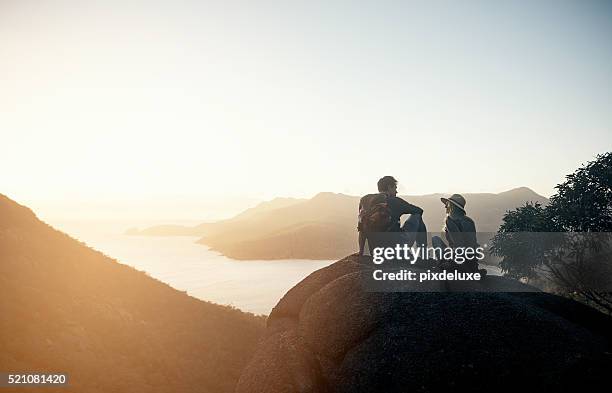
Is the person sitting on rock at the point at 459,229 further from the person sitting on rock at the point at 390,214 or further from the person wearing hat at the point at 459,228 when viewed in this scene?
the person sitting on rock at the point at 390,214

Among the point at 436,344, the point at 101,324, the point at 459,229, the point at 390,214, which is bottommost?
the point at 101,324

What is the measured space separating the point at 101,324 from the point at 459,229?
22624 mm

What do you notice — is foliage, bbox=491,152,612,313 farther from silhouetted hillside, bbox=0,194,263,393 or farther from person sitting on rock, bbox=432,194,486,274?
silhouetted hillside, bbox=0,194,263,393

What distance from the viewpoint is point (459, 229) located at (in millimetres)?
11289

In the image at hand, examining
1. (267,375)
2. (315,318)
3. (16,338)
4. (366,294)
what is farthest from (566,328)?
(16,338)

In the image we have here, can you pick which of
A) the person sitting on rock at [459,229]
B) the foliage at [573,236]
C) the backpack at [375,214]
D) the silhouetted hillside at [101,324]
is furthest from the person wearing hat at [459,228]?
the foliage at [573,236]

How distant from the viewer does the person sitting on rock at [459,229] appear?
1123 cm

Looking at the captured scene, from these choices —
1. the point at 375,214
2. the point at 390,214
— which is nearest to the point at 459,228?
the point at 390,214

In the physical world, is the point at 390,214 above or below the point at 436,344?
above

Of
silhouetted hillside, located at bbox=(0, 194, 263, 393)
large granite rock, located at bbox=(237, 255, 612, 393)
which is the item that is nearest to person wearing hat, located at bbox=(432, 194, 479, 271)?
large granite rock, located at bbox=(237, 255, 612, 393)

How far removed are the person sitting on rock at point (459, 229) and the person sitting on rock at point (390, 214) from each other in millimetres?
937

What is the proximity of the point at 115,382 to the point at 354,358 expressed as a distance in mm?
A: 14698

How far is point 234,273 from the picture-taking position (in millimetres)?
157750

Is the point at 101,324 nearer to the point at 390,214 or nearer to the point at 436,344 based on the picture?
the point at 390,214
